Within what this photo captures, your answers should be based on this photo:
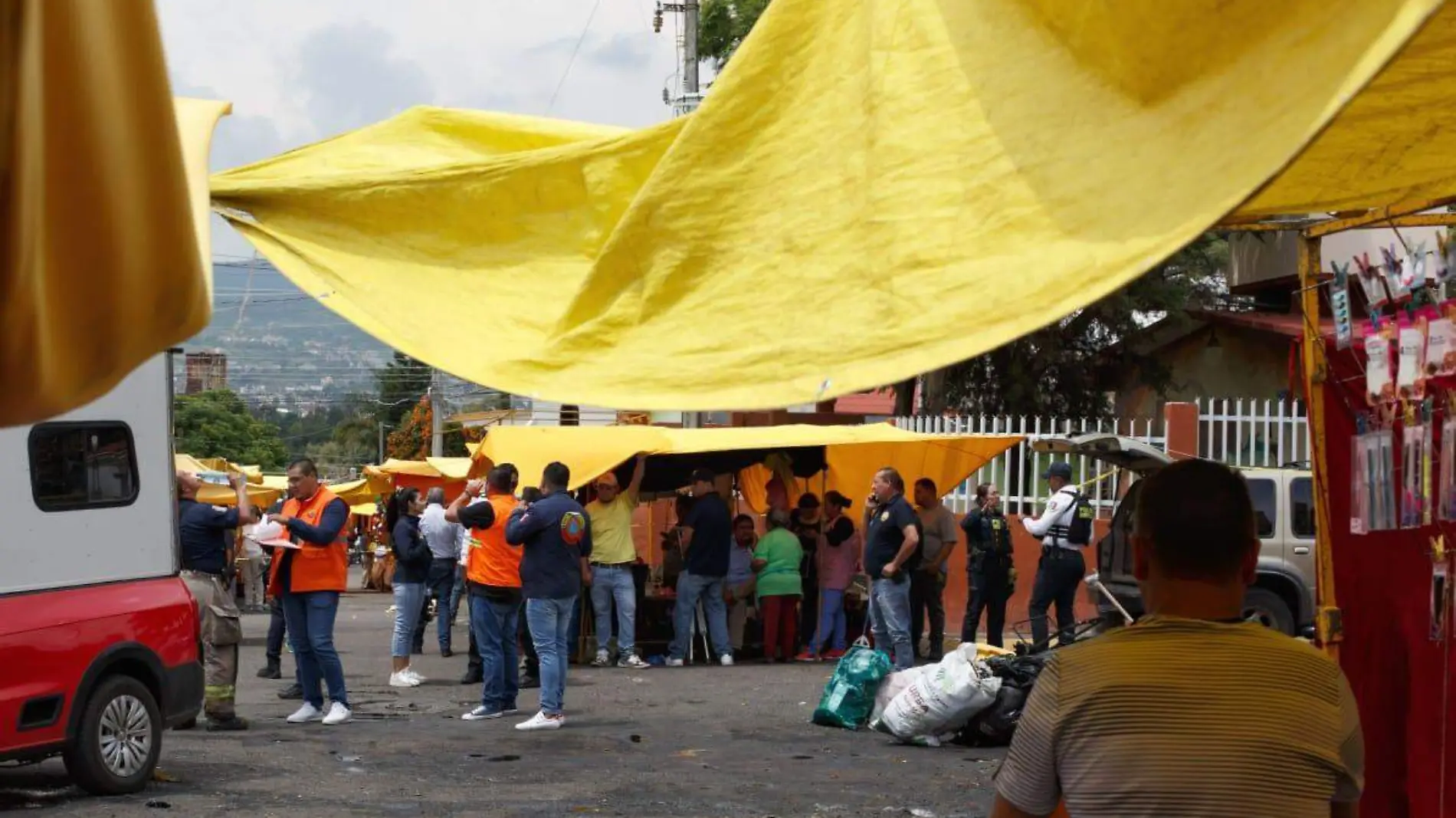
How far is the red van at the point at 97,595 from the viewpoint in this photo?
9.73 meters

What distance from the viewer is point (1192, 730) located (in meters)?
3.29

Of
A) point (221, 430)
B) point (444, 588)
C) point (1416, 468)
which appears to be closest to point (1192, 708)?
point (1416, 468)

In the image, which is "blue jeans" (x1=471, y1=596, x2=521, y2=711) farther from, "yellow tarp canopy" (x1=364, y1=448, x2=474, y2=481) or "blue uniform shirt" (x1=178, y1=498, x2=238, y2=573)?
"yellow tarp canopy" (x1=364, y1=448, x2=474, y2=481)

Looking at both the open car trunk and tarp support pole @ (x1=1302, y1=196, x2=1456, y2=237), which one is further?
the open car trunk

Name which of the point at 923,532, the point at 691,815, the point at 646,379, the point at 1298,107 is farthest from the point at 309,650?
the point at 1298,107

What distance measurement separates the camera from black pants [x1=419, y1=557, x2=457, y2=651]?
19484 mm

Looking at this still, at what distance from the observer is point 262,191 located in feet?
16.3

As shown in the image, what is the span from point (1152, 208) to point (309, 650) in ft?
37.1

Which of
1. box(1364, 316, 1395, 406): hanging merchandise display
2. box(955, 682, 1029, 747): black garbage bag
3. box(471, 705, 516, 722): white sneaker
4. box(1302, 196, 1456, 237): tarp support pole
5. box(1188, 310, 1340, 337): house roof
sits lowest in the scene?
box(471, 705, 516, 722): white sneaker

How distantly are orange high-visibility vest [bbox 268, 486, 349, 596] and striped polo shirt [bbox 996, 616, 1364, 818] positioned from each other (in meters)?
10.0

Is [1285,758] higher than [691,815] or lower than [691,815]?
higher

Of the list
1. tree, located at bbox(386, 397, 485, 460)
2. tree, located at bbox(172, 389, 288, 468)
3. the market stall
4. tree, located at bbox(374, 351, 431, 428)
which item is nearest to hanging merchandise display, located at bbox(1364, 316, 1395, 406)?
the market stall

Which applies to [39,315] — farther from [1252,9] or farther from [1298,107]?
[1252,9]

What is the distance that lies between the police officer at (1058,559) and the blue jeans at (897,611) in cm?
135
